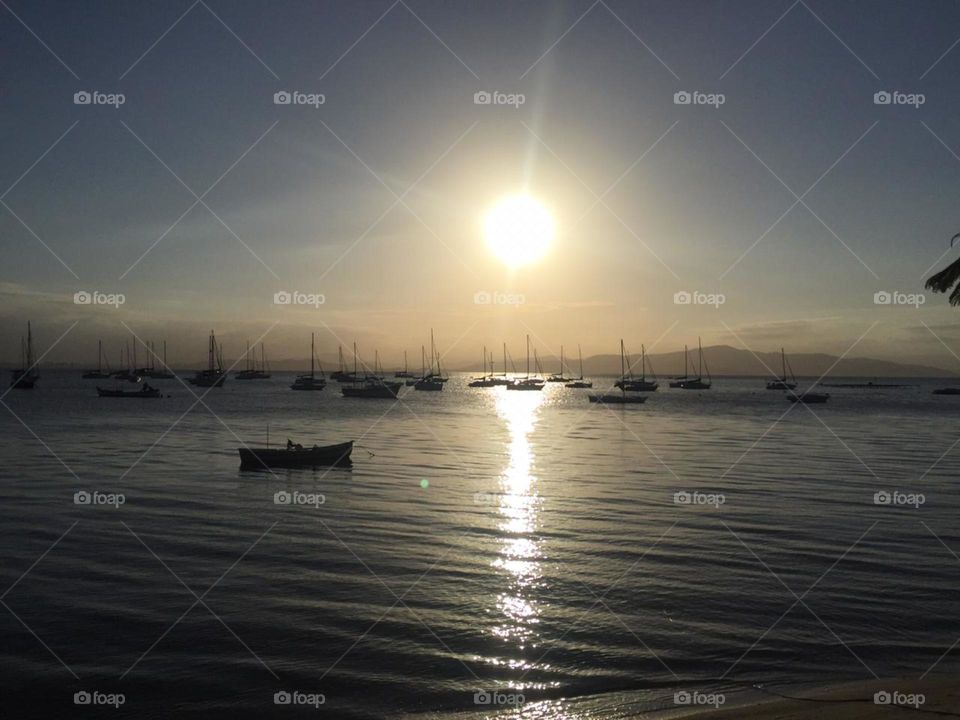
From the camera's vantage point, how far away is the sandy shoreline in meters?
10.1

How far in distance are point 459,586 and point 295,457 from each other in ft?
77.7

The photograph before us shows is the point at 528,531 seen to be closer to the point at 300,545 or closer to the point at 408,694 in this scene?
the point at 300,545

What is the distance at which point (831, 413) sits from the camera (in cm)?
10081

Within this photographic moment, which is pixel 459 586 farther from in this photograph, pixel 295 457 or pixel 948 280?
pixel 295 457

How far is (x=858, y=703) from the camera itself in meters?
10.7

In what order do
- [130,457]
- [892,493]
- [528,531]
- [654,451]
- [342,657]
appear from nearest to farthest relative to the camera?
[342,657] < [528,531] < [892,493] < [130,457] < [654,451]

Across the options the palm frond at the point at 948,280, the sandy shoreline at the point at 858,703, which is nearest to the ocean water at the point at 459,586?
the sandy shoreline at the point at 858,703

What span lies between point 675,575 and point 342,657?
9.40 m

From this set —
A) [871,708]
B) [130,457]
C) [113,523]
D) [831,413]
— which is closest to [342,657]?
[871,708]

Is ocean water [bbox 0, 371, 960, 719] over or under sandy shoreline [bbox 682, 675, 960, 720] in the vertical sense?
over

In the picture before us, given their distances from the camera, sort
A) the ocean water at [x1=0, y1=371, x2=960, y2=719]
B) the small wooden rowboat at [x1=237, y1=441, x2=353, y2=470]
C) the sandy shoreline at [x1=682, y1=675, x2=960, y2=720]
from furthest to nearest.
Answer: the small wooden rowboat at [x1=237, y1=441, x2=353, y2=470] → the ocean water at [x1=0, y1=371, x2=960, y2=719] → the sandy shoreline at [x1=682, y1=675, x2=960, y2=720]

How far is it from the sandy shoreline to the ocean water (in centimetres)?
84

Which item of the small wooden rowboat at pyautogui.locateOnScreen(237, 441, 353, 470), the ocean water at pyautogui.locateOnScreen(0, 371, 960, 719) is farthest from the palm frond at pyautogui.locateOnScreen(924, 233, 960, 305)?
the small wooden rowboat at pyautogui.locateOnScreen(237, 441, 353, 470)

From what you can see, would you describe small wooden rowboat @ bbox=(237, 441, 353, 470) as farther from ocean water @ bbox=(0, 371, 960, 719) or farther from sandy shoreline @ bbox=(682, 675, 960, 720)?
sandy shoreline @ bbox=(682, 675, 960, 720)
